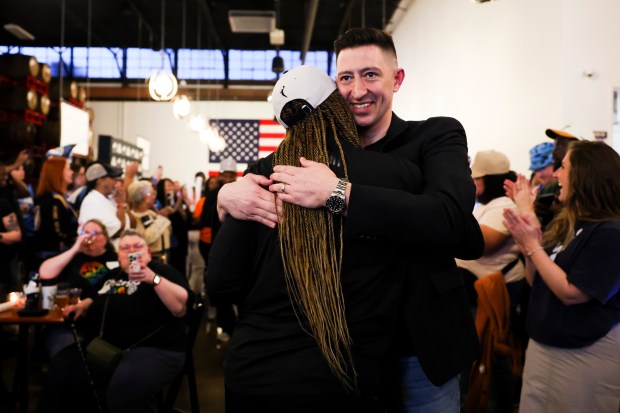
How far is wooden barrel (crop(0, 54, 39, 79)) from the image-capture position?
8617mm

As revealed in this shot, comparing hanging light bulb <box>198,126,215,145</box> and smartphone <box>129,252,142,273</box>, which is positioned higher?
hanging light bulb <box>198,126,215,145</box>

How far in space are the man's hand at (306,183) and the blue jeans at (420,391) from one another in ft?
1.61

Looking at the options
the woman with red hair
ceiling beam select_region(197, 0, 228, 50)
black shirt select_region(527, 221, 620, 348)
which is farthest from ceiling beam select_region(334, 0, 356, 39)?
black shirt select_region(527, 221, 620, 348)

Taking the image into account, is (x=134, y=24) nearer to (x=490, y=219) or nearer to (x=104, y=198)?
(x=104, y=198)

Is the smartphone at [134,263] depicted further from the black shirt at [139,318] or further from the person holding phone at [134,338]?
the black shirt at [139,318]

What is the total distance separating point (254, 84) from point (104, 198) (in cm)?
1102

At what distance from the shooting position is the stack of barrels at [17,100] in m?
8.59

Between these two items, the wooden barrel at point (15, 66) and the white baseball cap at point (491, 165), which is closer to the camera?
the white baseball cap at point (491, 165)

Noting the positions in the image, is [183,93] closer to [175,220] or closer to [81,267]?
[175,220]

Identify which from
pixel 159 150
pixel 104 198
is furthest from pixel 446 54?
pixel 159 150

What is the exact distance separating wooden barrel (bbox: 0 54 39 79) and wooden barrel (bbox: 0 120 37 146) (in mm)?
767

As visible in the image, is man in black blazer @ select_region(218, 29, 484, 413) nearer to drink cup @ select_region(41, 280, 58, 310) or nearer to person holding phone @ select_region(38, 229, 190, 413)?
person holding phone @ select_region(38, 229, 190, 413)

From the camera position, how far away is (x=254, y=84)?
15.6 meters

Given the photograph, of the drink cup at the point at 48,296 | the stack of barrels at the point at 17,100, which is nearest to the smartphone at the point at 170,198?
the stack of barrels at the point at 17,100
